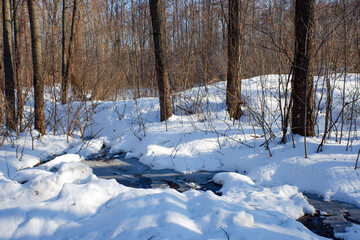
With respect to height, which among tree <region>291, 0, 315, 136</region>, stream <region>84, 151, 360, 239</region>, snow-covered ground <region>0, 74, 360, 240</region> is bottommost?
stream <region>84, 151, 360, 239</region>

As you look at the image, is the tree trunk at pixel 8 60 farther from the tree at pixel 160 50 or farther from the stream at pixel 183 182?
the tree at pixel 160 50

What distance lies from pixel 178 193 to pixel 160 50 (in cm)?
414

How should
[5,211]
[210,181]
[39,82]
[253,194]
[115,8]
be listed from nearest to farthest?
[5,211], [253,194], [210,181], [39,82], [115,8]

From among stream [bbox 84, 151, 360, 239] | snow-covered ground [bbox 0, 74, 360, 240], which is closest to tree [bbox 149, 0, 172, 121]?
snow-covered ground [bbox 0, 74, 360, 240]

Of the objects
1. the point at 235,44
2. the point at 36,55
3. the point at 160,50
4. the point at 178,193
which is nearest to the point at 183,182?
the point at 178,193

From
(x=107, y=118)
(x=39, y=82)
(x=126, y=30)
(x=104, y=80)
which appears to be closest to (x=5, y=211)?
(x=39, y=82)

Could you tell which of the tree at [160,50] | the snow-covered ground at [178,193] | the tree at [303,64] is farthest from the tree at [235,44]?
the tree at [303,64]

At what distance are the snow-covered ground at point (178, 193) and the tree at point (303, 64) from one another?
1.14 ft

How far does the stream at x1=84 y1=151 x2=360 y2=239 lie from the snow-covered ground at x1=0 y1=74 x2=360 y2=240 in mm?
121

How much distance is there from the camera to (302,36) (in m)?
3.91

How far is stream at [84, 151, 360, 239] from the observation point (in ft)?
8.28

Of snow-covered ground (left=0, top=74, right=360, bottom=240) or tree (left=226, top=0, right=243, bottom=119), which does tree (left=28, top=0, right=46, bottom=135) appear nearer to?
snow-covered ground (left=0, top=74, right=360, bottom=240)

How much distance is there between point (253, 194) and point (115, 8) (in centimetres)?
1570

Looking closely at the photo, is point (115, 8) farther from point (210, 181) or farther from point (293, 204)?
point (293, 204)
